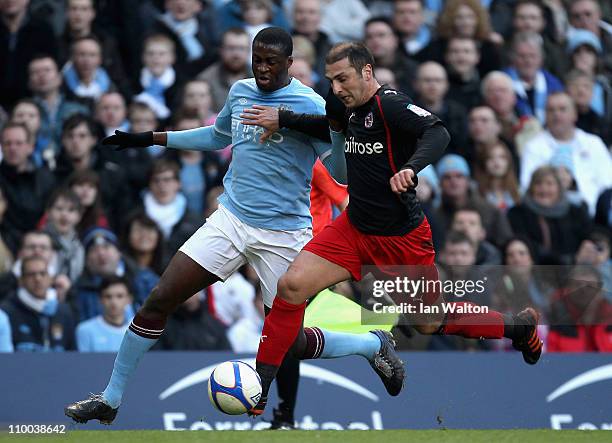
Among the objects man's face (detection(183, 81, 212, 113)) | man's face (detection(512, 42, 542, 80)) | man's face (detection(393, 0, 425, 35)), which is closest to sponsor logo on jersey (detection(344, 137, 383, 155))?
man's face (detection(183, 81, 212, 113))

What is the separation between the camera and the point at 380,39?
38.8 feet

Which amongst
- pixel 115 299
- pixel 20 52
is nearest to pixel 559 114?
pixel 115 299

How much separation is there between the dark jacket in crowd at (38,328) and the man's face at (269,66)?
3536mm

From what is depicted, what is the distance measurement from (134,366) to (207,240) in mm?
869

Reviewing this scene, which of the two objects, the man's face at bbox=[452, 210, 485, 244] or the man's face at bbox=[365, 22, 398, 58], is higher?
the man's face at bbox=[365, 22, 398, 58]

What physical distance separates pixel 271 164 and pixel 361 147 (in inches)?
23.6

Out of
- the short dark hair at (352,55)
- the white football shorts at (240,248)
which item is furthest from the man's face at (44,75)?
the short dark hair at (352,55)

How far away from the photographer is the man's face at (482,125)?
459 inches

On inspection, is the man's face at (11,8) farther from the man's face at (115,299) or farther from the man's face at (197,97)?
the man's face at (115,299)

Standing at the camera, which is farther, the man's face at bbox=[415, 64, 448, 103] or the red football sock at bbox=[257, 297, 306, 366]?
the man's face at bbox=[415, 64, 448, 103]

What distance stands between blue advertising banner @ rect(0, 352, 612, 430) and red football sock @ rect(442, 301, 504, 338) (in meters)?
1.94

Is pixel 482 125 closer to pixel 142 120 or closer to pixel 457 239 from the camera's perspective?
pixel 457 239

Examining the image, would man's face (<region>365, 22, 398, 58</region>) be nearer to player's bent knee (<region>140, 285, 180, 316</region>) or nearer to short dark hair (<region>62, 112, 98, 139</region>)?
short dark hair (<region>62, 112, 98, 139</region>)

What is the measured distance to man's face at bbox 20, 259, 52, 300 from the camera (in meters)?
10.2
